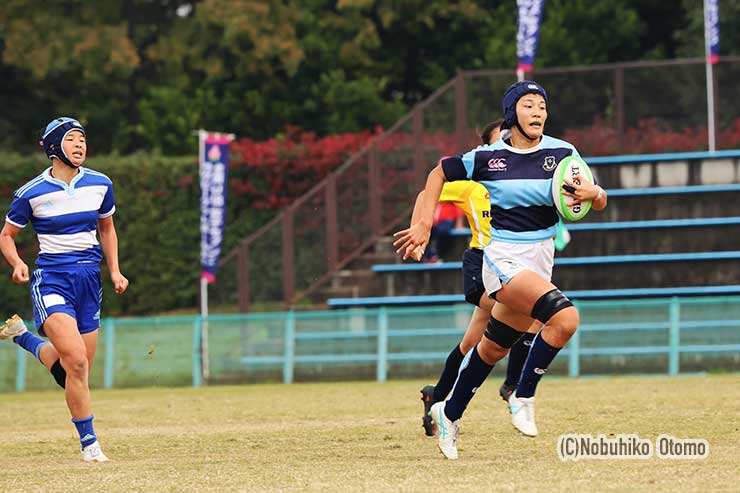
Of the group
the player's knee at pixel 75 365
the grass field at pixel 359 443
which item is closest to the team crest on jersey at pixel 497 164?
the grass field at pixel 359 443

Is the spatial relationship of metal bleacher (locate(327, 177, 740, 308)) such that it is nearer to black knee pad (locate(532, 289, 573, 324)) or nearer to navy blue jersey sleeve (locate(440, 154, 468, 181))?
navy blue jersey sleeve (locate(440, 154, 468, 181))

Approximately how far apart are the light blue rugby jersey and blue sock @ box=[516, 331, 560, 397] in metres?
3.08

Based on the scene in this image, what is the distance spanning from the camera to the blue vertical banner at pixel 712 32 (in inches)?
889

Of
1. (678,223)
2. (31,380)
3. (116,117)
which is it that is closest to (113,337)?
(31,380)

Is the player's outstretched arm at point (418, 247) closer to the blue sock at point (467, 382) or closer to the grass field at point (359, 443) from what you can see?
the blue sock at point (467, 382)

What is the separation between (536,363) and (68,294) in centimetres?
315

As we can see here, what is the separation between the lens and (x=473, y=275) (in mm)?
10477

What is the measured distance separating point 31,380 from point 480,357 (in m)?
14.2

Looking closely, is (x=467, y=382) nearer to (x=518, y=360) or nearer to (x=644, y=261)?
(x=518, y=360)

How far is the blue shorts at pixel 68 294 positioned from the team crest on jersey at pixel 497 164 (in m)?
2.89

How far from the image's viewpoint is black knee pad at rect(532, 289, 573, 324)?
27.4ft

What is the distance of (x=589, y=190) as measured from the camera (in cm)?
827

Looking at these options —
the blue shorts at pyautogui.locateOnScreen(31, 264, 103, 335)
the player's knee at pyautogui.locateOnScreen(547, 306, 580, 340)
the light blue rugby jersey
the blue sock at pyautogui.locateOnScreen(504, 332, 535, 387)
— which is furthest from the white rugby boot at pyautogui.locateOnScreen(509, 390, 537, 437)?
the light blue rugby jersey

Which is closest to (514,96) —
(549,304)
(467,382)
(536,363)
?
(549,304)
